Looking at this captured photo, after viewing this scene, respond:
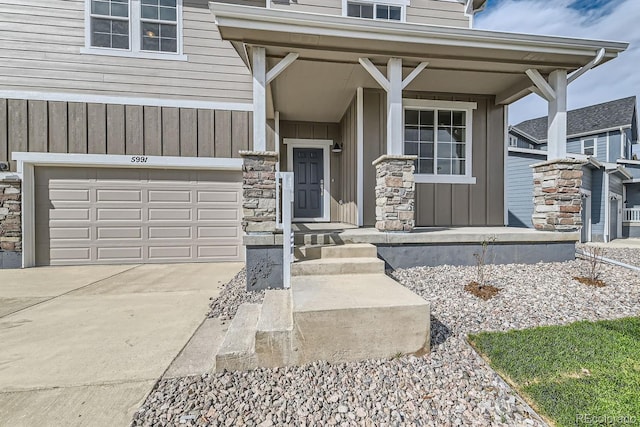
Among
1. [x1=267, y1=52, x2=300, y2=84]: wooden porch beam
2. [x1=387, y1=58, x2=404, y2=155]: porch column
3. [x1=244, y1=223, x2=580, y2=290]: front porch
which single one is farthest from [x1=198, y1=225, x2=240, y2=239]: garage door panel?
[x1=387, y1=58, x2=404, y2=155]: porch column

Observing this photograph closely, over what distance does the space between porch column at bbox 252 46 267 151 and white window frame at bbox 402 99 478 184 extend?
2.78m

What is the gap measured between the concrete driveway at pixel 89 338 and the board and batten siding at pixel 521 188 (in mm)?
8996

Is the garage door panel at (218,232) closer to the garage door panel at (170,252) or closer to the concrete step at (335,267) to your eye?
the garage door panel at (170,252)

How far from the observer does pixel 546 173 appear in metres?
4.31

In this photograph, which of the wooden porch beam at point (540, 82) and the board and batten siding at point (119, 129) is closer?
the wooden porch beam at point (540, 82)

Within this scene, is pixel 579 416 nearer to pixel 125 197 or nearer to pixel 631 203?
pixel 125 197

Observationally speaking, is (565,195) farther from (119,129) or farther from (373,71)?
(119,129)

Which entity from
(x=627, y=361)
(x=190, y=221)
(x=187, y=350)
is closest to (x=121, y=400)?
(x=187, y=350)

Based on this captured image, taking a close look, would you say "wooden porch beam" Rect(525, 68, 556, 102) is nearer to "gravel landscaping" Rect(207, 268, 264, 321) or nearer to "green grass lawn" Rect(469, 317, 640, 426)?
"green grass lawn" Rect(469, 317, 640, 426)

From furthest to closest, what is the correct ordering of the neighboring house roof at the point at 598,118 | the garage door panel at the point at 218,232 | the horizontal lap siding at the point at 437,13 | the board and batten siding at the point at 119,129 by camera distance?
the neighboring house roof at the point at 598,118, the horizontal lap siding at the point at 437,13, the garage door panel at the point at 218,232, the board and batten siding at the point at 119,129

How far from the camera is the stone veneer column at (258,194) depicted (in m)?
3.38

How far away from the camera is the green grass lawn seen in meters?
1.47

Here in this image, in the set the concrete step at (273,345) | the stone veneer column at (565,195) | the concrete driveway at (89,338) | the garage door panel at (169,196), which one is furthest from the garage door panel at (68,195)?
the stone veneer column at (565,195)

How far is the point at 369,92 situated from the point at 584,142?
50.0 ft
